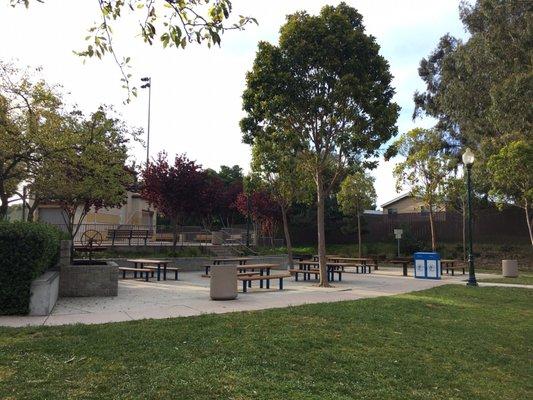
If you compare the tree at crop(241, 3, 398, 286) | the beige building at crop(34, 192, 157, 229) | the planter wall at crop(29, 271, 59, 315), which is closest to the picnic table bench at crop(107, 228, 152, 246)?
the beige building at crop(34, 192, 157, 229)

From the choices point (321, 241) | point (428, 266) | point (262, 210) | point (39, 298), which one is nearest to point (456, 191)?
point (428, 266)

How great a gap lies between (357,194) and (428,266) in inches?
510

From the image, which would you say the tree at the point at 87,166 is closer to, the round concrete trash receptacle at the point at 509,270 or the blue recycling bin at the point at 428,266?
the blue recycling bin at the point at 428,266

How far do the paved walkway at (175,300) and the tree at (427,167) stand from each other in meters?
12.6

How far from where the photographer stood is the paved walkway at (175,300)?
818 cm

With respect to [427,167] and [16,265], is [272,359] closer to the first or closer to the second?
[16,265]

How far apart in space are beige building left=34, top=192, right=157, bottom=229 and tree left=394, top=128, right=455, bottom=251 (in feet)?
51.6

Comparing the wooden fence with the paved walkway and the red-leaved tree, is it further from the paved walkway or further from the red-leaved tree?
→ the paved walkway

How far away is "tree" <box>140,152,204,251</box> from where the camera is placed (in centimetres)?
2367

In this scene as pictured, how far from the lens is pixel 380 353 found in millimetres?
6531

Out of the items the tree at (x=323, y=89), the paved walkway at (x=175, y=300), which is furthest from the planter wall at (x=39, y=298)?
the tree at (x=323, y=89)

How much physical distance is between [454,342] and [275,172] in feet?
54.8

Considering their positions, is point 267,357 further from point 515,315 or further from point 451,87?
point 451,87

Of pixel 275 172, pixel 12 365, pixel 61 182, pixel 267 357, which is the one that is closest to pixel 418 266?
pixel 275 172
